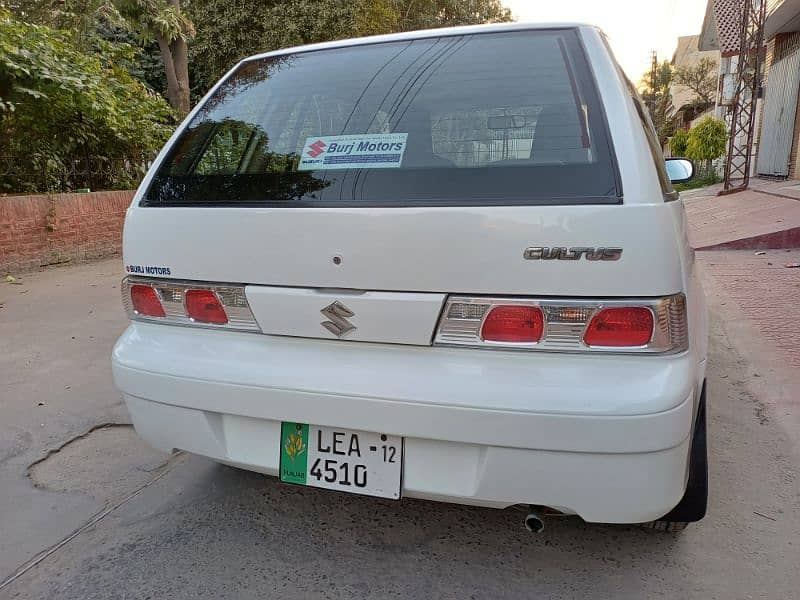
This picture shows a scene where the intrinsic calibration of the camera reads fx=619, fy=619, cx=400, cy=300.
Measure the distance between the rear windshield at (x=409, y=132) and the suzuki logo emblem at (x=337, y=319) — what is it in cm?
29

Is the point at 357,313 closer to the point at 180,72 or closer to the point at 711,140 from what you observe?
the point at 180,72

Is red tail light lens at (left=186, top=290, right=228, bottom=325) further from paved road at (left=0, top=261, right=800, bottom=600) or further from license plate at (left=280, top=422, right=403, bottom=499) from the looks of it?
paved road at (left=0, top=261, right=800, bottom=600)

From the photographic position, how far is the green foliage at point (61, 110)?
670cm

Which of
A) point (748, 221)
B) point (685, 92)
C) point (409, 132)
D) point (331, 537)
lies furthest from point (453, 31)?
point (685, 92)

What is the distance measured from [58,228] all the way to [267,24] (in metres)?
10.9

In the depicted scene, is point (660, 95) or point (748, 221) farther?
point (660, 95)

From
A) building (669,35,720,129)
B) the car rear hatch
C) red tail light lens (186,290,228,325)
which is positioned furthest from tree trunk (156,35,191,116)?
building (669,35,720,129)

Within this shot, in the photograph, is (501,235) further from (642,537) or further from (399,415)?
(642,537)

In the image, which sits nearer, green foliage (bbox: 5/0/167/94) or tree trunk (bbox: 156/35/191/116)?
green foliage (bbox: 5/0/167/94)

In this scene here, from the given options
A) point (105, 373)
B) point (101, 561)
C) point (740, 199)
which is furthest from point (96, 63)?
point (740, 199)

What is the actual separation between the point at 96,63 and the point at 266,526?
7.64 meters

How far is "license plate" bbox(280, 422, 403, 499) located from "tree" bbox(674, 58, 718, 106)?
36.3 m

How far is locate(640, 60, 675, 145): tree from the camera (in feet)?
152

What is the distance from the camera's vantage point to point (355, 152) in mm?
1867
